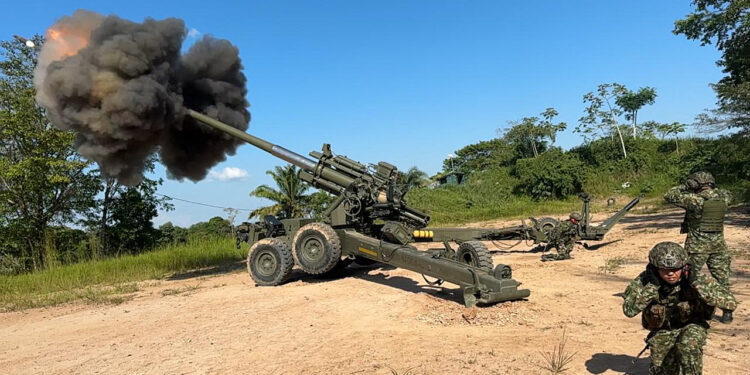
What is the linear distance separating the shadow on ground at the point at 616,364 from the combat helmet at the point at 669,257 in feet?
4.18

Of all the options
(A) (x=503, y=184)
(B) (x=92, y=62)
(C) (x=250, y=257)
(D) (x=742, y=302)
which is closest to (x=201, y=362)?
(C) (x=250, y=257)

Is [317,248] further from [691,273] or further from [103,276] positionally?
[103,276]

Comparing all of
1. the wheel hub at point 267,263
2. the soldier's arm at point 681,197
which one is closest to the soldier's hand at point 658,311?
the soldier's arm at point 681,197

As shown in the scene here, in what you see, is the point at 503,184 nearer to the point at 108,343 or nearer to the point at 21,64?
the point at 21,64

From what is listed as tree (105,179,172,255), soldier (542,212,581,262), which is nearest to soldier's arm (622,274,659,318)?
soldier (542,212,581,262)

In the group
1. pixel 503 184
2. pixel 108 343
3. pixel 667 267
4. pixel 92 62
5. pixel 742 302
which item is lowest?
pixel 742 302

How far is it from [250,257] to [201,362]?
4.06 m

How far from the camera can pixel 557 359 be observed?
4.05 m

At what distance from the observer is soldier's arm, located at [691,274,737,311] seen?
112 inches

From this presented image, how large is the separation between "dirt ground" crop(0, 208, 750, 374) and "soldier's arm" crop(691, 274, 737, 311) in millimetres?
1157

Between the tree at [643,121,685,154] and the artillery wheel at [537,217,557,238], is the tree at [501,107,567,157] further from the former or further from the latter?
the artillery wheel at [537,217,557,238]

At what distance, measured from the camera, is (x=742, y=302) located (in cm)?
554

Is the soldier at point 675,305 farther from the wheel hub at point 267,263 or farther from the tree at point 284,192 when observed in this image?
the tree at point 284,192

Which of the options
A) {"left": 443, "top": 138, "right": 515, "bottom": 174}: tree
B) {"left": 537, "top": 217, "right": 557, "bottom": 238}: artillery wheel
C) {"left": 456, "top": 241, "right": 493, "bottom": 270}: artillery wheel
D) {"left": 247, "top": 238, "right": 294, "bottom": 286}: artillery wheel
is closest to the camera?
{"left": 456, "top": 241, "right": 493, "bottom": 270}: artillery wheel
